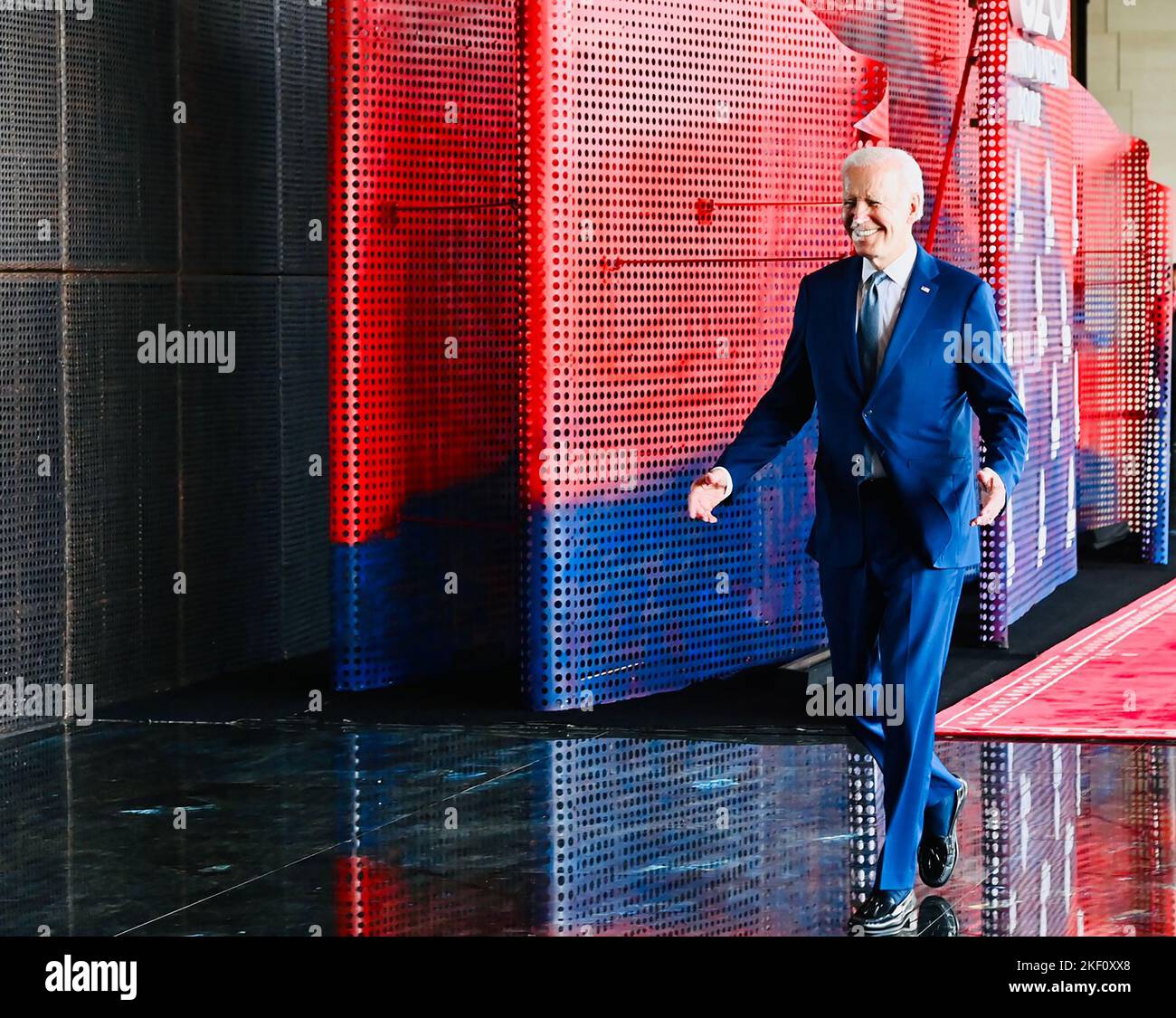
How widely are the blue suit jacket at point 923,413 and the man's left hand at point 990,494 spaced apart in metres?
0.05

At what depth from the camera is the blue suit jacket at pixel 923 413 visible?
5.62 m

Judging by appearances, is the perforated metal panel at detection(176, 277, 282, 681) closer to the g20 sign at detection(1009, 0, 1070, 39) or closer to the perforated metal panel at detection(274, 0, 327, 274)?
the perforated metal panel at detection(274, 0, 327, 274)

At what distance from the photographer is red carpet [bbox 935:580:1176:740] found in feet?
28.9

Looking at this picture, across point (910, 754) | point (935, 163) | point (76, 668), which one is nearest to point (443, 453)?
point (76, 668)

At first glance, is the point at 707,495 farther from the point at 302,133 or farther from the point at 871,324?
the point at 302,133

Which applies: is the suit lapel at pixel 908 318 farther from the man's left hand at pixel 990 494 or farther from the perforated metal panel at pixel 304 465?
the perforated metal panel at pixel 304 465

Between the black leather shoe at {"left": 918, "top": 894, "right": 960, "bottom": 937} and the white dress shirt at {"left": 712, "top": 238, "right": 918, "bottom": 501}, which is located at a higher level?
the white dress shirt at {"left": 712, "top": 238, "right": 918, "bottom": 501}

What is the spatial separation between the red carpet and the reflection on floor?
35 cm

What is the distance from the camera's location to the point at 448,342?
32.9 feet

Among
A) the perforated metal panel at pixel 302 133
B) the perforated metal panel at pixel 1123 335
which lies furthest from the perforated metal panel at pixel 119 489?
the perforated metal panel at pixel 1123 335

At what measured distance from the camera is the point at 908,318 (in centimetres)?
565

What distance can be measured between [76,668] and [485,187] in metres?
2.93

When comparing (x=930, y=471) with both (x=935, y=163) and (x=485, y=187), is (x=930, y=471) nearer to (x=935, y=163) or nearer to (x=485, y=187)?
(x=485, y=187)

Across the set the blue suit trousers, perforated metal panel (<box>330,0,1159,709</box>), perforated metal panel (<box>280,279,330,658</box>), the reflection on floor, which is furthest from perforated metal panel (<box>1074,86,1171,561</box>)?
the blue suit trousers
